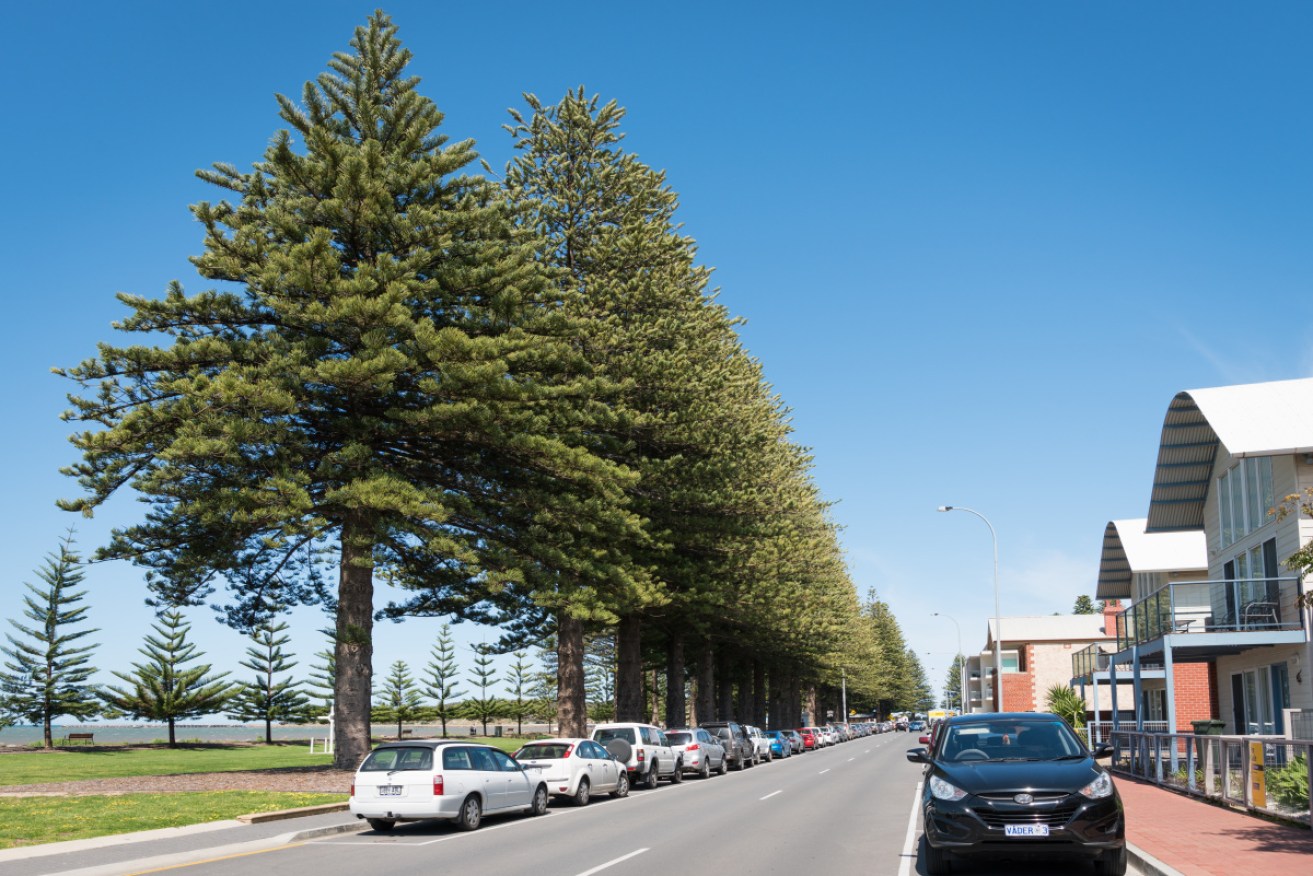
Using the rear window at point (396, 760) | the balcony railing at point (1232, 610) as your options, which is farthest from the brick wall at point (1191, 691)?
the rear window at point (396, 760)

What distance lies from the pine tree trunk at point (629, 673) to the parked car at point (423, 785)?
2120cm

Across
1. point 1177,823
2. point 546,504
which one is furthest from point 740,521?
point 1177,823

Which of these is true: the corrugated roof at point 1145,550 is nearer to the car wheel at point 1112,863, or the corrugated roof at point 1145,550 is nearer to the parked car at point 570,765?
the parked car at point 570,765

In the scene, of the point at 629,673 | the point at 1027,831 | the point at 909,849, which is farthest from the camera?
the point at 629,673

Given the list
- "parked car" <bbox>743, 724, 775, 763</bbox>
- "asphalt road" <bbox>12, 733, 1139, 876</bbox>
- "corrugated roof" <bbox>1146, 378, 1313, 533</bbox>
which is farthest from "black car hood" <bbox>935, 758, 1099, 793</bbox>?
"parked car" <bbox>743, 724, 775, 763</bbox>

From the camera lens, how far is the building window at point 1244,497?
27.0 meters

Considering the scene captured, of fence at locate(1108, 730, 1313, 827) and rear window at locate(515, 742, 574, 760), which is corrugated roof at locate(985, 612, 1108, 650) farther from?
rear window at locate(515, 742, 574, 760)

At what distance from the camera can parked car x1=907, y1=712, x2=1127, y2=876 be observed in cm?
1059

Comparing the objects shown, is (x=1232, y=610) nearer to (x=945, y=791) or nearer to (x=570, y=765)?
(x=570, y=765)

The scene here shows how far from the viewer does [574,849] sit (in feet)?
47.5

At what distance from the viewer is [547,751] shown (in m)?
22.8

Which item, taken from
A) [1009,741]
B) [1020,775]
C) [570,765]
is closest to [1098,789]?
[1020,775]

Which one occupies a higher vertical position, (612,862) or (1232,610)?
(1232,610)

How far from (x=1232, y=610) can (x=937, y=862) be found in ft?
67.8
